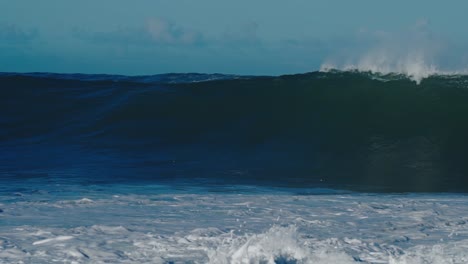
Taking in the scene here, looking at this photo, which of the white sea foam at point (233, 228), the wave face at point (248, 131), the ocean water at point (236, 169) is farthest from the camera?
the wave face at point (248, 131)

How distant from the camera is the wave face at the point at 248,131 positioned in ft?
27.9

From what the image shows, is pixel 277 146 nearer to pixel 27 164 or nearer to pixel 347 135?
pixel 347 135

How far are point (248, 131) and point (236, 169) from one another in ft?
8.13

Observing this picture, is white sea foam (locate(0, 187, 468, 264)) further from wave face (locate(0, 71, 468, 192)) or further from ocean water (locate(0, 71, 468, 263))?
wave face (locate(0, 71, 468, 192))

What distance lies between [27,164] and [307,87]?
643 cm

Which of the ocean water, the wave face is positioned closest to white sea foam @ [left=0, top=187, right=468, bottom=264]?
the ocean water

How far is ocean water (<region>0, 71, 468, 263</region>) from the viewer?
446cm

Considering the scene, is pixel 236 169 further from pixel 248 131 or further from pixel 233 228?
pixel 233 228

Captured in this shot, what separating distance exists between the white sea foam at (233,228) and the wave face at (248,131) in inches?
54.6

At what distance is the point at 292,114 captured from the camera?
12188 mm

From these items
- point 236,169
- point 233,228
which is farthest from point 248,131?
point 233,228

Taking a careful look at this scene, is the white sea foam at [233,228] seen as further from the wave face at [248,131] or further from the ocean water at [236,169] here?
the wave face at [248,131]

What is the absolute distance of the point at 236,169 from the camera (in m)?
8.82

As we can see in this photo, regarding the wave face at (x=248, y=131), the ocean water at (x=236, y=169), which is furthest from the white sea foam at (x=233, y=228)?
the wave face at (x=248, y=131)
